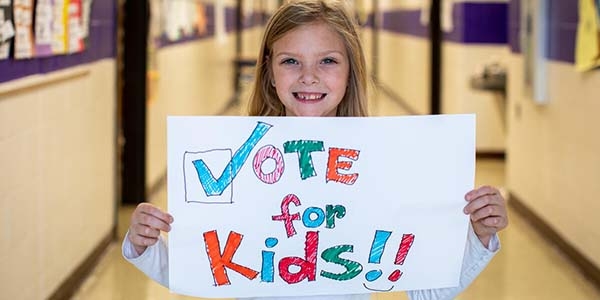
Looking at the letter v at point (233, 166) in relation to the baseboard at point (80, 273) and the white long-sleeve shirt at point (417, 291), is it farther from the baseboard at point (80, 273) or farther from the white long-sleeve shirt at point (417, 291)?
the baseboard at point (80, 273)

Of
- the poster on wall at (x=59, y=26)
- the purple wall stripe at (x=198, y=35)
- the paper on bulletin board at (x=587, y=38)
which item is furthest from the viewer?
the purple wall stripe at (x=198, y=35)

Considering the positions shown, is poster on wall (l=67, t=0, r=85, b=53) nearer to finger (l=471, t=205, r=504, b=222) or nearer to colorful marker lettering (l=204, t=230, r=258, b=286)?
colorful marker lettering (l=204, t=230, r=258, b=286)

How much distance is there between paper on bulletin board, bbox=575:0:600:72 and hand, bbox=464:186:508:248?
11.0 feet

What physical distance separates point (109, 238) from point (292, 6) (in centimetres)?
410

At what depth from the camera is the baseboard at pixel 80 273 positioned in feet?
14.9

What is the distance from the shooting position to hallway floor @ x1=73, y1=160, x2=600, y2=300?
189 inches

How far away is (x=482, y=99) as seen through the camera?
30.6 ft

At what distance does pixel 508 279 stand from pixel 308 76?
3.48m

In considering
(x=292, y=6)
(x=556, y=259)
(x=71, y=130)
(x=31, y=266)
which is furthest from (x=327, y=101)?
(x=556, y=259)

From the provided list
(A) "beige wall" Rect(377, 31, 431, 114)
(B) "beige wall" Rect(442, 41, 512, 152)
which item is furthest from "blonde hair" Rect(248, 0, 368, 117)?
(A) "beige wall" Rect(377, 31, 431, 114)

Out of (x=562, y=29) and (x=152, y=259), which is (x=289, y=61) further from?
(x=562, y=29)

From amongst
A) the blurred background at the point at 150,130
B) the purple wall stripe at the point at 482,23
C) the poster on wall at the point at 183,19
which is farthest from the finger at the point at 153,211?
the purple wall stripe at the point at 482,23

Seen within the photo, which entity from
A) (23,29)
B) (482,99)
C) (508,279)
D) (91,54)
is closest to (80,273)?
(91,54)

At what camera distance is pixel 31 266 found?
398 cm
